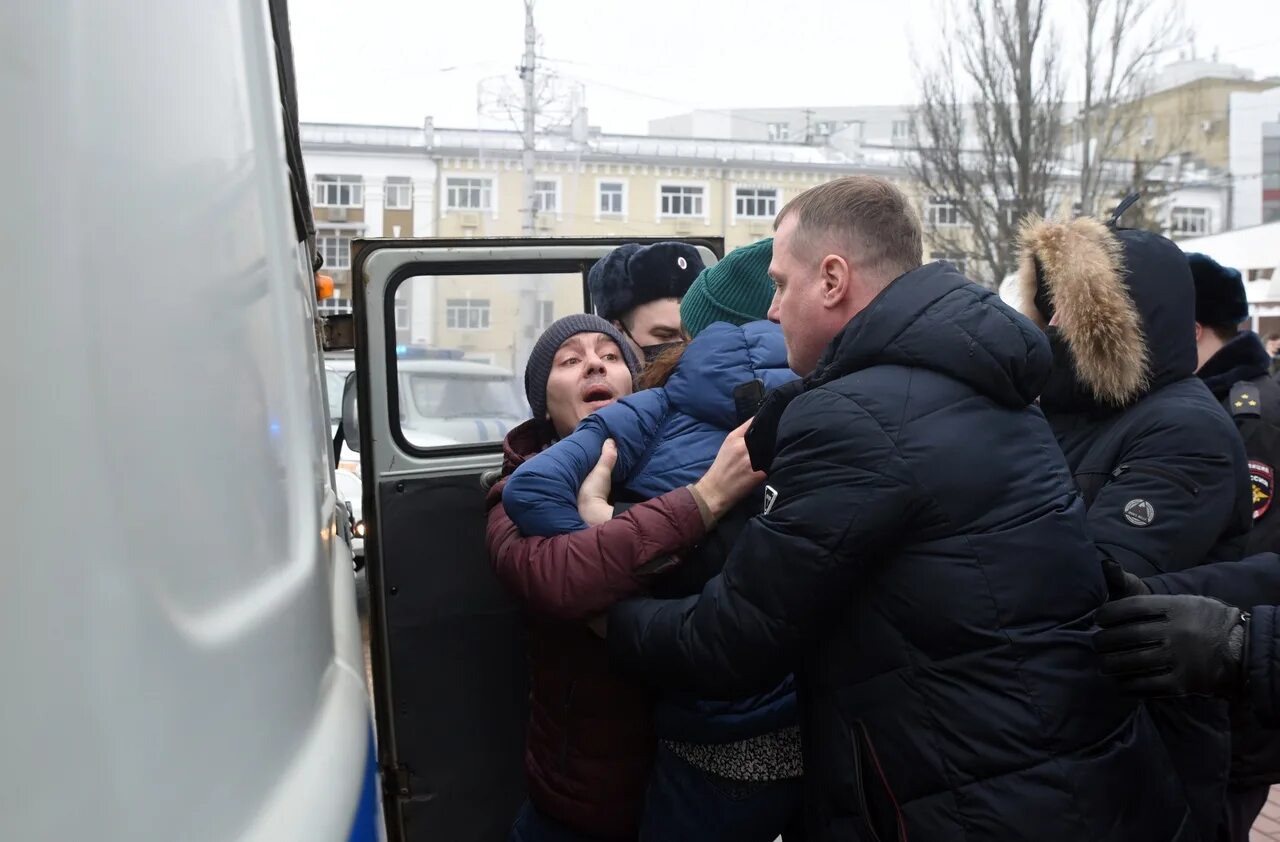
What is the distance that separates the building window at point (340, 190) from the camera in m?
44.9

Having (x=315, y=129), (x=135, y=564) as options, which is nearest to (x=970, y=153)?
(x=135, y=564)

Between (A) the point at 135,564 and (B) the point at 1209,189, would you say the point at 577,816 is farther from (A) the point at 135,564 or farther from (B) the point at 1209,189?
(B) the point at 1209,189

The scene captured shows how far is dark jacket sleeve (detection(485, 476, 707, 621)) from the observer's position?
1.96m

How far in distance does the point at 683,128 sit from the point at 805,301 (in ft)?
219

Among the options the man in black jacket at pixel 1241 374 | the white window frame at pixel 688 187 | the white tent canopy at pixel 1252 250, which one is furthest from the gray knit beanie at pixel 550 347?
the white window frame at pixel 688 187

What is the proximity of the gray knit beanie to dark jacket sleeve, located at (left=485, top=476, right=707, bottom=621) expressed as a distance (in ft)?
1.99

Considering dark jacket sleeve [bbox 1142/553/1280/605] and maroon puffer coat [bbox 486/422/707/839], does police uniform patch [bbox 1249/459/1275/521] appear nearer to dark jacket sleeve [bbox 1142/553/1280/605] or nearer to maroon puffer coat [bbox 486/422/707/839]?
dark jacket sleeve [bbox 1142/553/1280/605]

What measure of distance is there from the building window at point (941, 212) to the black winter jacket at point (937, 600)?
68.0ft

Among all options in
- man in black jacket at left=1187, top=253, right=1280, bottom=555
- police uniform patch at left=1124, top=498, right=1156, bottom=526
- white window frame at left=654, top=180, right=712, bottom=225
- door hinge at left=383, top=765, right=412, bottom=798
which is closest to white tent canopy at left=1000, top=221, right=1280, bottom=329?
man in black jacket at left=1187, top=253, right=1280, bottom=555

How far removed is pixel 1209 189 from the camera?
56.2 metres

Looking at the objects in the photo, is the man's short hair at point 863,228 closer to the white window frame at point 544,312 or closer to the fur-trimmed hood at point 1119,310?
the fur-trimmed hood at point 1119,310

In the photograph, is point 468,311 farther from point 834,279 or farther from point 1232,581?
point 1232,581

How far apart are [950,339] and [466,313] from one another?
274 cm

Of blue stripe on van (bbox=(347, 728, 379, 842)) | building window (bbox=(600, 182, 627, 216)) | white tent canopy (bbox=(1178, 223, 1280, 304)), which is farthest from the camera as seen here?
building window (bbox=(600, 182, 627, 216))
